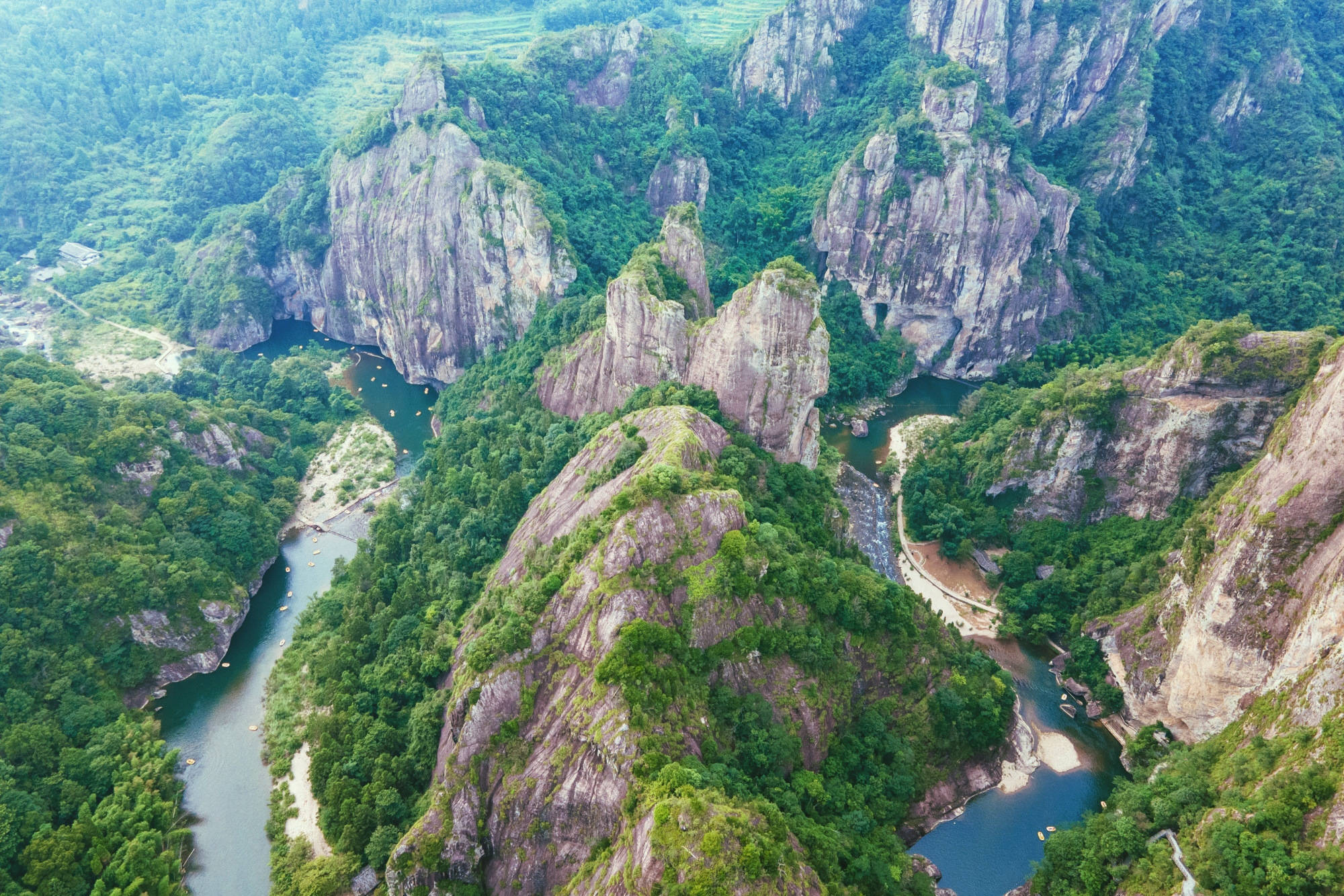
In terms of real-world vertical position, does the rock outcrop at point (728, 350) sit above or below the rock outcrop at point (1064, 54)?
below

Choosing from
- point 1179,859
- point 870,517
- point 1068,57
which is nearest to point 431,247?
point 870,517

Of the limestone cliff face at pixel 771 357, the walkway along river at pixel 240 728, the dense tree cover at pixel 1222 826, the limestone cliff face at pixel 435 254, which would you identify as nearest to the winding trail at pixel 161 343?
the limestone cliff face at pixel 435 254

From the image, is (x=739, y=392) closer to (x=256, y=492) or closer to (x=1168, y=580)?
(x=1168, y=580)

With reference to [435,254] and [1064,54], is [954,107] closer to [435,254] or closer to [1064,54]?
[1064,54]

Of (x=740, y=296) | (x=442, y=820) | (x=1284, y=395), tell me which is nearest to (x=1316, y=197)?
(x=1284, y=395)

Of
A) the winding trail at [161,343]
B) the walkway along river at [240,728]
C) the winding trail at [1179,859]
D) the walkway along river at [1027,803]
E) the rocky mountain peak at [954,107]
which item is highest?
the rocky mountain peak at [954,107]

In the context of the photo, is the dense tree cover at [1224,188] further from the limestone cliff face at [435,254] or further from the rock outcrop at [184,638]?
the rock outcrop at [184,638]

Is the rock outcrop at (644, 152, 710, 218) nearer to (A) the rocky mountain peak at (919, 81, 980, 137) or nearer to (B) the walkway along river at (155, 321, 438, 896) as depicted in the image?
(A) the rocky mountain peak at (919, 81, 980, 137)
